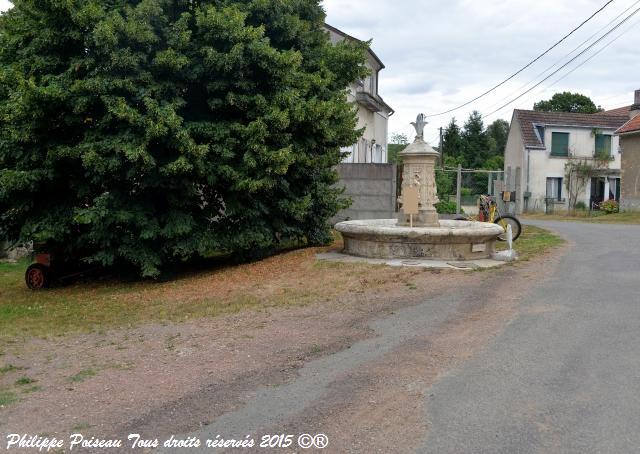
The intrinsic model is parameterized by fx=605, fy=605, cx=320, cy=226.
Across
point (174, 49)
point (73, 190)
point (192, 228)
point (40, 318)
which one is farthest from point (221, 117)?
point (40, 318)

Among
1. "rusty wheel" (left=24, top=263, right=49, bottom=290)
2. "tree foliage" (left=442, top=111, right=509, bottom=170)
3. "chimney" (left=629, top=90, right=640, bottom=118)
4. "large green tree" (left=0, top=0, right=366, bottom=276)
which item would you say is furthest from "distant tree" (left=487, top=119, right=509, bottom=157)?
"rusty wheel" (left=24, top=263, right=49, bottom=290)

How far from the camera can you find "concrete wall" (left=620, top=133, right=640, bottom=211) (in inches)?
1105

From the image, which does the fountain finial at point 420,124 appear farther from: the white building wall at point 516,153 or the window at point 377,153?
the white building wall at point 516,153

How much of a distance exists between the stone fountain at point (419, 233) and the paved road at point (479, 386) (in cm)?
300

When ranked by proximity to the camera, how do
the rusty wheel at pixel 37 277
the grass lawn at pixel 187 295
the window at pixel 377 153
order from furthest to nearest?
the window at pixel 377 153, the rusty wheel at pixel 37 277, the grass lawn at pixel 187 295

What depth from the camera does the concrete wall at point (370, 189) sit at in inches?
635

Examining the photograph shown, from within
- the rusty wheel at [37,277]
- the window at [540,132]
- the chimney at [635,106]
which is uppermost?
the chimney at [635,106]

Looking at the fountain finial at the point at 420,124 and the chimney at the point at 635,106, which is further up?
the chimney at the point at 635,106

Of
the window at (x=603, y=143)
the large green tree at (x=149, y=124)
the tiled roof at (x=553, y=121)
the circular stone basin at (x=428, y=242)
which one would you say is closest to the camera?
the large green tree at (x=149, y=124)

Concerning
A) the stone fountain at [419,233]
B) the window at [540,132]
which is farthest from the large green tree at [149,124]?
the window at [540,132]

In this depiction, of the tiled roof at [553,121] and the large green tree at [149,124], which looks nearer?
the large green tree at [149,124]

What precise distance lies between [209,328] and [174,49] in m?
5.15

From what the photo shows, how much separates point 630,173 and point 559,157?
744 cm

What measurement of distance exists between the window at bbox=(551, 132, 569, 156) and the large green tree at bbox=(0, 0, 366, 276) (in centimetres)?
2807
